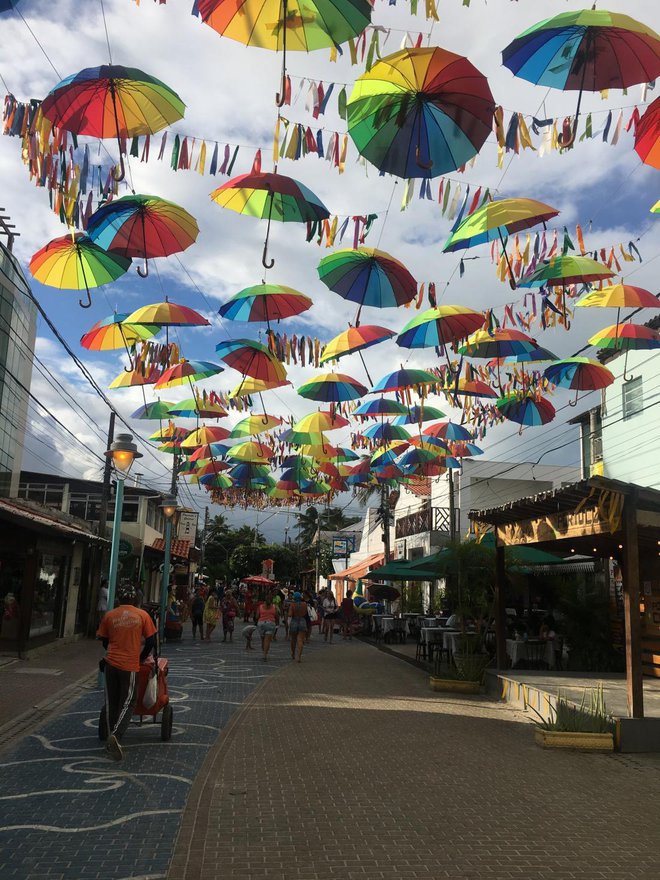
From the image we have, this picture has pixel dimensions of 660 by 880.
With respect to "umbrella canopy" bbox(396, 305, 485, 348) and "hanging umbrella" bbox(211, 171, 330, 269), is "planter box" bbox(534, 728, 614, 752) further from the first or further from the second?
"hanging umbrella" bbox(211, 171, 330, 269)

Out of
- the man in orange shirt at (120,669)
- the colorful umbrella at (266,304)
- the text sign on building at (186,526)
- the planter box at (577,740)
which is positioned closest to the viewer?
the man in orange shirt at (120,669)

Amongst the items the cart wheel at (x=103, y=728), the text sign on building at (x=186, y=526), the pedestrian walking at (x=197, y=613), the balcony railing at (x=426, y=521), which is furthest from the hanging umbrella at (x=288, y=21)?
the text sign on building at (x=186, y=526)

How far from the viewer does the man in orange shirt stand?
727 centimetres

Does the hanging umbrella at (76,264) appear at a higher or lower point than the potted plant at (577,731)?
higher

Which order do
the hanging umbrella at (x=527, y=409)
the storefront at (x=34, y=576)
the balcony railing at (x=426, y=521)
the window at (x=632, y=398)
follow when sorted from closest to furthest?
1. the hanging umbrella at (x=527, y=409)
2. the storefront at (x=34, y=576)
3. the window at (x=632, y=398)
4. the balcony railing at (x=426, y=521)

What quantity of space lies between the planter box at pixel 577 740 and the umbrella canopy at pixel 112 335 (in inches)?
Answer: 337

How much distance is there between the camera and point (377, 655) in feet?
65.4

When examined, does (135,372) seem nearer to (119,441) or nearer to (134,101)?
(119,441)

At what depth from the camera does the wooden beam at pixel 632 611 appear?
8.77 m

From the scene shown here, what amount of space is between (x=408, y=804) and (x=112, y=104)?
6.71 meters

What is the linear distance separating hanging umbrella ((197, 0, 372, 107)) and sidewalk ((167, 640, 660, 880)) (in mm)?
6133

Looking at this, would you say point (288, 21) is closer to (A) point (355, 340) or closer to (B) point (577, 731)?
(A) point (355, 340)

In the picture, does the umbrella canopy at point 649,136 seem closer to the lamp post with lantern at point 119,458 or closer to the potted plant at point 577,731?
→ the potted plant at point 577,731

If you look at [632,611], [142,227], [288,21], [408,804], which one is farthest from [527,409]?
[288,21]
